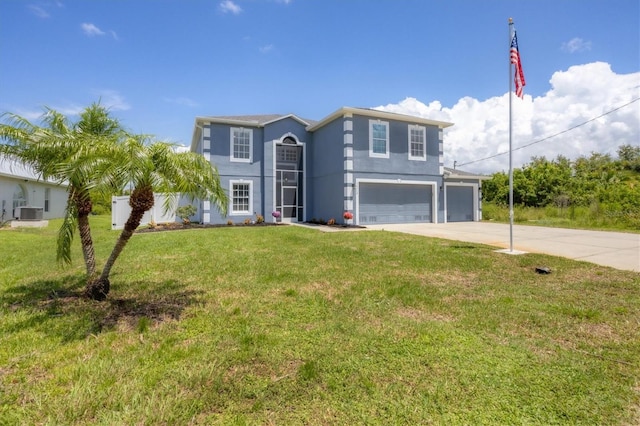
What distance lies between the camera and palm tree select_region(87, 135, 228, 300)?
3.75 m

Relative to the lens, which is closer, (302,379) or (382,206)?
(302,379)

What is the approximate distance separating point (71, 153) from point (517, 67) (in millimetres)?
9737

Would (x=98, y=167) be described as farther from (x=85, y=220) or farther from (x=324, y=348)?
(x=324, y=348)

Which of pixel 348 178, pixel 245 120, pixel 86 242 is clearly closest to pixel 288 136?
pixel 245 120

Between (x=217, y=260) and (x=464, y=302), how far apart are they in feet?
17.6

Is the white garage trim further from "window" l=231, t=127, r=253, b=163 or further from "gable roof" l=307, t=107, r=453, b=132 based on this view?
"window" l=231, t=127, r=253, b=163

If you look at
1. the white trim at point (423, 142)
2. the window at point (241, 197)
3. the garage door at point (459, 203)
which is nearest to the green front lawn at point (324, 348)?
the window at point (241, 197)

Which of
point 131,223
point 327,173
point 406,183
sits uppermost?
point 327,173

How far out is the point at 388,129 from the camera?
17672 millimetres

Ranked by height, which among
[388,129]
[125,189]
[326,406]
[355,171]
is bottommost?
[326,406]

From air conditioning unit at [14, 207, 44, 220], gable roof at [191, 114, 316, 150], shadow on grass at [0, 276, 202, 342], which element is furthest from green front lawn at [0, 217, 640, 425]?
air conditioning unit at [14, 207, 44, 220]

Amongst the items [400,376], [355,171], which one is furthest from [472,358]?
[355,171]

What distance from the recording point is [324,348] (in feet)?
10.6

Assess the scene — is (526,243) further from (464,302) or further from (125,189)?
(125,189)
